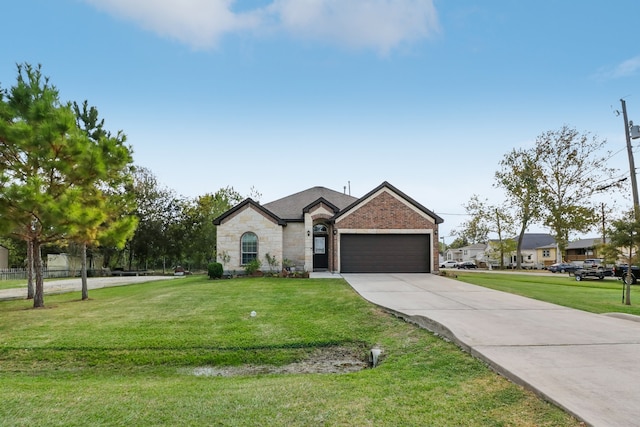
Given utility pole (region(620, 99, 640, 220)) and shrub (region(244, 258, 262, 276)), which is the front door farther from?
utility pole (region(620, 99, 640, 220))

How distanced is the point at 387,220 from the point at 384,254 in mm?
1927

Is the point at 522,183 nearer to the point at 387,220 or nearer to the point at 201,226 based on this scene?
the point at 387,220

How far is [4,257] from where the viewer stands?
42406 millimetres

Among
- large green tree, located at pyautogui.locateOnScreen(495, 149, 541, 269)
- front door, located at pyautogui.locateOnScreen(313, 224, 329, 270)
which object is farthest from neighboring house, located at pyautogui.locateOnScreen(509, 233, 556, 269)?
front door, located at pyautogui.locateOnScreen(313, 224, 329, 270)

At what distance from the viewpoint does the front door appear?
24.3 meters

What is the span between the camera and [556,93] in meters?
16.6

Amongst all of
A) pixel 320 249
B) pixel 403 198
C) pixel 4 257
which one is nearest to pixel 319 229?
pixel 320 249

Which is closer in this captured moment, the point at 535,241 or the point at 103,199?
the point at 103,199

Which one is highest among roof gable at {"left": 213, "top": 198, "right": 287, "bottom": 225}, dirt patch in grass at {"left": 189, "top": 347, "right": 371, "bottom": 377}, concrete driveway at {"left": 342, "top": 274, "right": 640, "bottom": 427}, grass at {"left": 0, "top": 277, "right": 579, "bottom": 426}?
roof gable at {"left": 213, "top": 198, "right": 287, "bottom": 225}

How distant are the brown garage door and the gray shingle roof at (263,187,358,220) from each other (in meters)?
3.43

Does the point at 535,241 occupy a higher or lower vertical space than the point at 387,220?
lower

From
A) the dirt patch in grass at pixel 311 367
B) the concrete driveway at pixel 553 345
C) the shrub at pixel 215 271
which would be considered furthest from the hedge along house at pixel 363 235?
the dirt patch in grass at pixel 311 367

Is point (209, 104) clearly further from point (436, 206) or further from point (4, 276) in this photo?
point (436, 206)

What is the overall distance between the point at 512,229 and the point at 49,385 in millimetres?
43036
